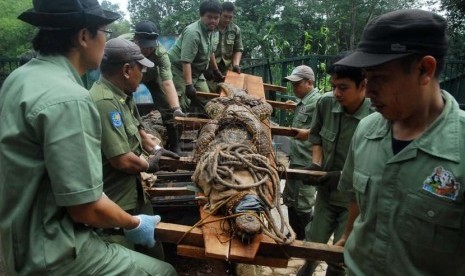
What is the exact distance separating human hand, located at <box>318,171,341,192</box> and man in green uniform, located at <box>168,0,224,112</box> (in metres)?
3.00

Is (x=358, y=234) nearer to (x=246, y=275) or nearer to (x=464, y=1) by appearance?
(x=246, y=275)

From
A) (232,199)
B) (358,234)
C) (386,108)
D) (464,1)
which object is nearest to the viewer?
(386,108)

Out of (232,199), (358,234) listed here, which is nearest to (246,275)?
(232,199)

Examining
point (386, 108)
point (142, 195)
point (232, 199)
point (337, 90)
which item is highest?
point (386, 108)

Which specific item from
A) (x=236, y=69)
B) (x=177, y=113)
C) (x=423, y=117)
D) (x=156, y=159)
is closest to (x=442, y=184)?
(x=423, y=117)

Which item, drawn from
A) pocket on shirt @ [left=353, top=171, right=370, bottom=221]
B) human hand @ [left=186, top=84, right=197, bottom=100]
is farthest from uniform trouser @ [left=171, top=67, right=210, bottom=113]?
pocket on shirt @ [left=353, top=171, right=370, bottom=221]

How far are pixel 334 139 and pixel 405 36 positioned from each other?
1894 mm

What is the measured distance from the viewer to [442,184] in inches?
54.4

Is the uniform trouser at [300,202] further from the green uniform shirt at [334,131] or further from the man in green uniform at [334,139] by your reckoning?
the green uniform shirt at [334,131]

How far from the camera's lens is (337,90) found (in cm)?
300

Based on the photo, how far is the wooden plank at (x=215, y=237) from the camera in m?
1.94

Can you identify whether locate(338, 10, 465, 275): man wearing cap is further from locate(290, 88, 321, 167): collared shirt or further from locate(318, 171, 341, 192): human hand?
locate(290, 88, 321, 167): collared shirt

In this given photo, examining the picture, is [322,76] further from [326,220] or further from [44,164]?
[44,164]

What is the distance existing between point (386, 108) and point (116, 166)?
1791 millimetres
